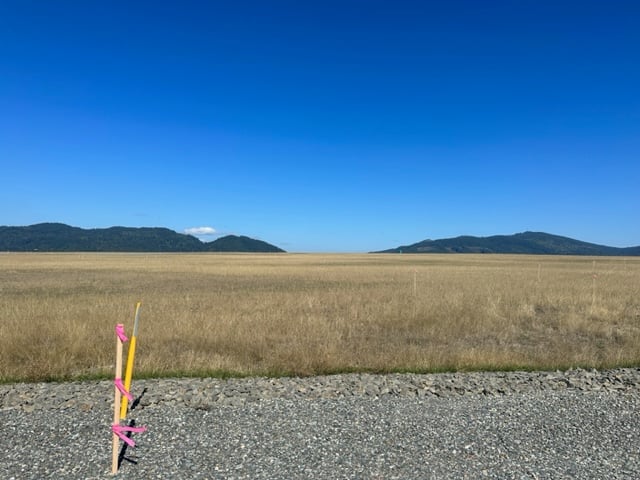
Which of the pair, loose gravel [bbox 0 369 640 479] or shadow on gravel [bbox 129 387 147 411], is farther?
shadow on gravel [bbox 129 387 147 411]

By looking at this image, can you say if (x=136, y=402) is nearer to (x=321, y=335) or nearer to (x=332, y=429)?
(x=332, y=429)

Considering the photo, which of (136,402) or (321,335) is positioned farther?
(321,335)

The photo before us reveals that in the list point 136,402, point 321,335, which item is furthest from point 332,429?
point 321,335

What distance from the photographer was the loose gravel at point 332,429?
4.89m

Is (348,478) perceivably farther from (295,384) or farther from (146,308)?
(146,308)

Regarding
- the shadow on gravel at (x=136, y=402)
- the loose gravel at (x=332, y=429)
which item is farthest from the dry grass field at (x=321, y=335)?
the shadow on gravel at (x=136, y=402)

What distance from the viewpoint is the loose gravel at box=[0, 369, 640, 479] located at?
489 centimetres

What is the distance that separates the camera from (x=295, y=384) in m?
8.02

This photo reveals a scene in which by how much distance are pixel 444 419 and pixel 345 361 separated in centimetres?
395

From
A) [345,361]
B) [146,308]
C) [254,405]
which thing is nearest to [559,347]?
[345,361]

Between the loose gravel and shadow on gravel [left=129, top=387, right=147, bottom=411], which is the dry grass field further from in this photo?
shadow on gravel [left=129, top=387, right=147, bottom=411]

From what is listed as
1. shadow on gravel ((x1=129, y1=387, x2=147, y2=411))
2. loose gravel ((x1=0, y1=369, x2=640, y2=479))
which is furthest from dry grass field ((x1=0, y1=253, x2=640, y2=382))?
shadow on gravel ((x1=129, y1=387, x2=147, y2=411))

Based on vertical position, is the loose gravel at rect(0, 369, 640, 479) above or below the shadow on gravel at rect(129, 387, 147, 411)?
below

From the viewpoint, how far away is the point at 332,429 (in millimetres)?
5945
